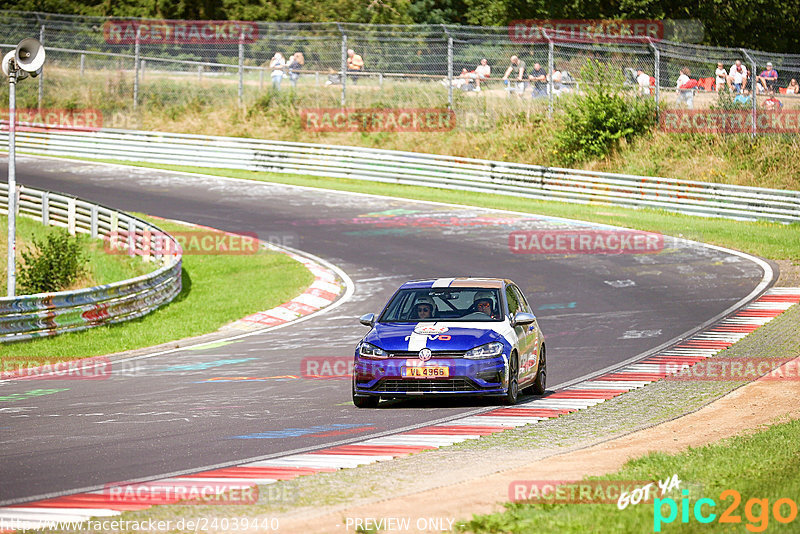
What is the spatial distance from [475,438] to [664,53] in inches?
1023

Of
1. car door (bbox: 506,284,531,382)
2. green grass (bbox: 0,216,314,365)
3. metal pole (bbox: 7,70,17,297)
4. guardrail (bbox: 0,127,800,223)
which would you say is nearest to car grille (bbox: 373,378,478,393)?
car door (bbox: 506,284,531,382)

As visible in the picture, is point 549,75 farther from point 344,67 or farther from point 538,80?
point 344,67

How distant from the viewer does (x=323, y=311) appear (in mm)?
20344

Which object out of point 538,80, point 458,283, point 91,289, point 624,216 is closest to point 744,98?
point 624,216

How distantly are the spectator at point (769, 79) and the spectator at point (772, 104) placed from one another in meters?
0.39

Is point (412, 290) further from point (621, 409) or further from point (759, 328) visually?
point (759, 328)

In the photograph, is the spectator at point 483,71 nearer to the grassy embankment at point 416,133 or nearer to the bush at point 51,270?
the grassy embankment at point 416,133

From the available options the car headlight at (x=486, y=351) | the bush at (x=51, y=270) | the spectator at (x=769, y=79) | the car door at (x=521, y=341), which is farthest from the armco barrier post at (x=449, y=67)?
the car headlight at (x=486, y=351)

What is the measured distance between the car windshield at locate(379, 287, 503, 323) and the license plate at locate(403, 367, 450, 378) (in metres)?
0.91

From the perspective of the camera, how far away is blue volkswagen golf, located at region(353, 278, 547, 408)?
11539 millimetres

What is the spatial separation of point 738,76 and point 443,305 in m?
22.5

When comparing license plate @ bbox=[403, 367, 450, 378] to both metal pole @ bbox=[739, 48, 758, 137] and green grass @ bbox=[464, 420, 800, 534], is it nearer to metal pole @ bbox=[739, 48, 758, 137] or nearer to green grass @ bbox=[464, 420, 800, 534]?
green grass @ bbox=[464, 420, 800, 534]

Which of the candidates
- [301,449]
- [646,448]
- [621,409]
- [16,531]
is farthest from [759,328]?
[16,531]

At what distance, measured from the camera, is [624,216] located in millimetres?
30344
